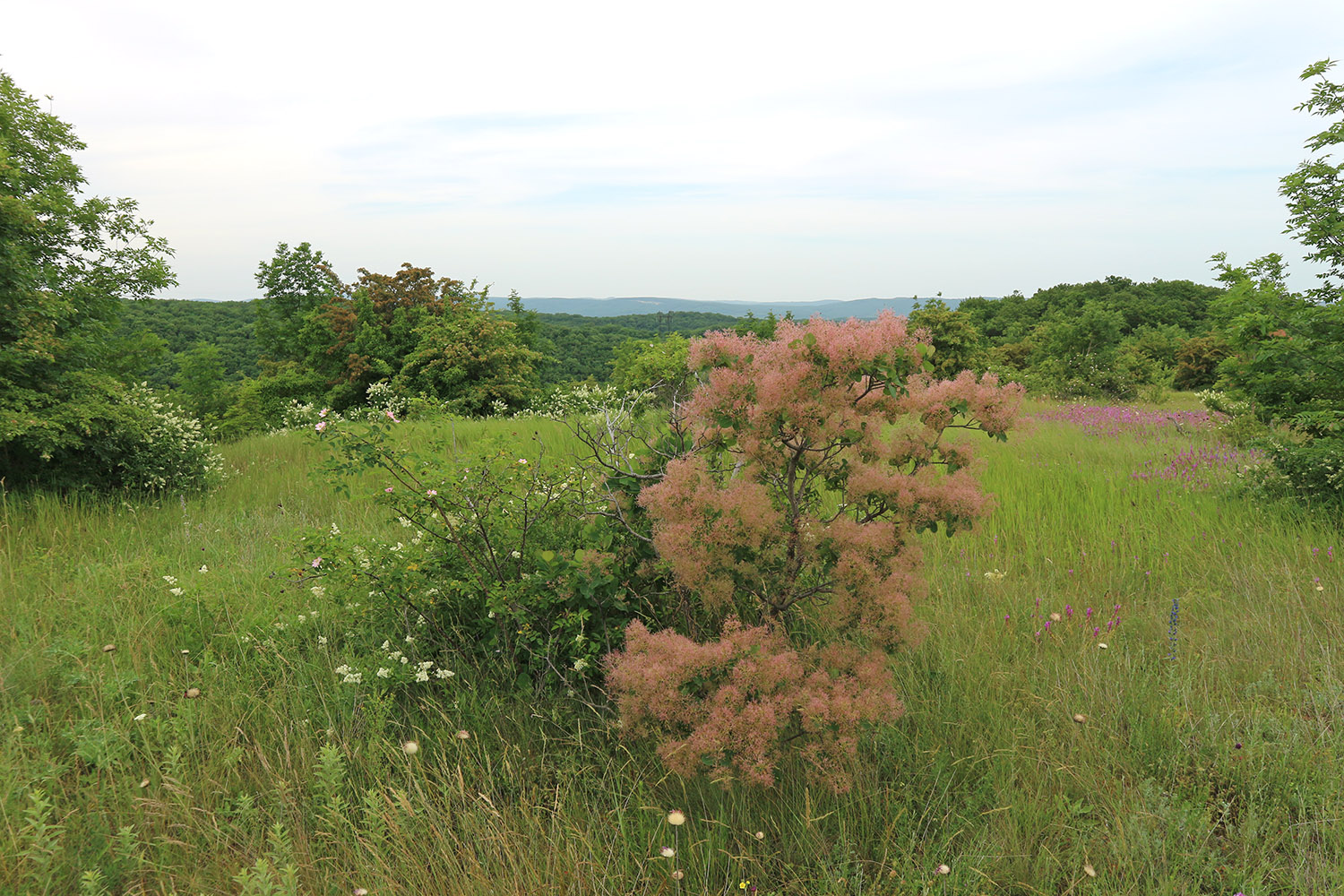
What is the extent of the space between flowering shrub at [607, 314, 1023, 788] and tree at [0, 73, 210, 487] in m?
6.87

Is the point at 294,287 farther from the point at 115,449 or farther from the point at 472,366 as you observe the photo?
the point at 115,449

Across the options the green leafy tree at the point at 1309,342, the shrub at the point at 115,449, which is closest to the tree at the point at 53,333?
the shrub at the point at 115,449

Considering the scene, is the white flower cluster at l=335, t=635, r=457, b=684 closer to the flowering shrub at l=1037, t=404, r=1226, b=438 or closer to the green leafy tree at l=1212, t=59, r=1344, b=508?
the green leafy tree at l=1212, t=59, r=1344, b=508

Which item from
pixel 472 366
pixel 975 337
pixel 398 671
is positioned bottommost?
pixel 398 671

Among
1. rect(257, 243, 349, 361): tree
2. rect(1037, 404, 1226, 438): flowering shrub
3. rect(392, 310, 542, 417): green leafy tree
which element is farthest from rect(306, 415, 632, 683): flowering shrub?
rect(257, 243, 349, 361): tree

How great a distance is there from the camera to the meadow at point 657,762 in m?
2.21

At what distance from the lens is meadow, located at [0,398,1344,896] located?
86.8 inches

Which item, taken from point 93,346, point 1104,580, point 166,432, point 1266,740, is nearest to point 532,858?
point 1266,740

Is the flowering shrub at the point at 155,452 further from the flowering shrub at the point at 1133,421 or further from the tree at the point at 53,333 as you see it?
the flowering shrub at the point at 1133,421

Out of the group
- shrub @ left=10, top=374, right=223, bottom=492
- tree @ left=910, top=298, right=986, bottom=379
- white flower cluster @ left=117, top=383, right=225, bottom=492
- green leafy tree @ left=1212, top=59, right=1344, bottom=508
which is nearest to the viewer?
green leafy tree @ left=1212, top=59, right=1344, bottom=508

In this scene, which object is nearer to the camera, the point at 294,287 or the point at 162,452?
the point at 162,452

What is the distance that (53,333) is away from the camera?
692 centimetres

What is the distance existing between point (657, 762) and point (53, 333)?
8.17 meters

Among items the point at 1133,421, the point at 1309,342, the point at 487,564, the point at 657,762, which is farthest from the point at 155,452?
the point at 1133,421
